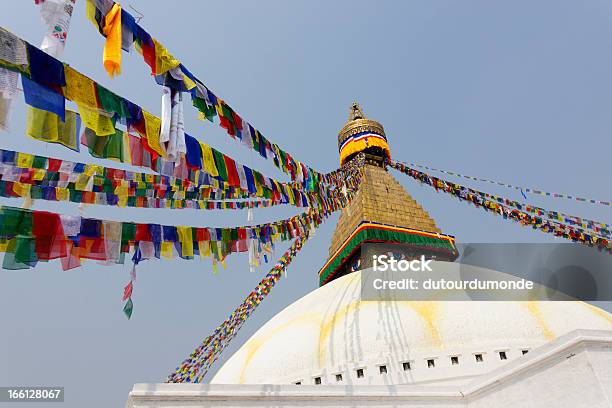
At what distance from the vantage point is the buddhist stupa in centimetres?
717

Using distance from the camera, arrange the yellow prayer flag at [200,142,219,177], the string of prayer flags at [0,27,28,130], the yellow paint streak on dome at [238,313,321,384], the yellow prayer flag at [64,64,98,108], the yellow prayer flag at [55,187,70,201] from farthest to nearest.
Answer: the yellow paint streak on dome at [238,313,321,384], the yellow prayer flag at [55,187,70,201], the yellow prayer flag at [200,142,219,177], the yellow prayer flag at [64,64,98,108], the string of prayer flags at [0,27,28,130]

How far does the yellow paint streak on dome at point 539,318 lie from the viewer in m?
9.54

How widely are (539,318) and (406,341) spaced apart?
289cm

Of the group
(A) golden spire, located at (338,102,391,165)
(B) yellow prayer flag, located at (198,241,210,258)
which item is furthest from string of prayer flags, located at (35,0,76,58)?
(A) golden spire, located at (338,102,391,165)

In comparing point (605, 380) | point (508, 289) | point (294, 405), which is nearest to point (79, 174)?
point (294, 405)

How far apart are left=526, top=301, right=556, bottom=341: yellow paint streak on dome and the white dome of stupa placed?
22 millimetres

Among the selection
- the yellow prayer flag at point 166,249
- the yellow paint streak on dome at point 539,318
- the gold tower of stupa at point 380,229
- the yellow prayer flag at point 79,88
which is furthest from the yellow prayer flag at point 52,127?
the gold tower of stupa at point 380,229

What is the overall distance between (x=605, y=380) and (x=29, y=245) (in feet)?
25.6

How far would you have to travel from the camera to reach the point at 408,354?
941cm

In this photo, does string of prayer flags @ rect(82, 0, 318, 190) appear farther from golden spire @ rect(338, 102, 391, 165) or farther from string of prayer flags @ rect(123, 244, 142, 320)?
golden spire @ rect(338, 102, 391, 165)

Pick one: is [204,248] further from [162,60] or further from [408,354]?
[408,354]

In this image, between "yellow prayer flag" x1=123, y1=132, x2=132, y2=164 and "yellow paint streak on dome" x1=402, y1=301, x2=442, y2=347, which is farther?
"yellow paint streak on dome" x1=402, y1=301, x2=442, y2=347

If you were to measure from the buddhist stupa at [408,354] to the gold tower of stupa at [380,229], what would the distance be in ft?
0.19

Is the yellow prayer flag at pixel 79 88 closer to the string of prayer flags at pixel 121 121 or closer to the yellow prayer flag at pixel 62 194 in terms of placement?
the string of prayer flags at pixel 121 121
